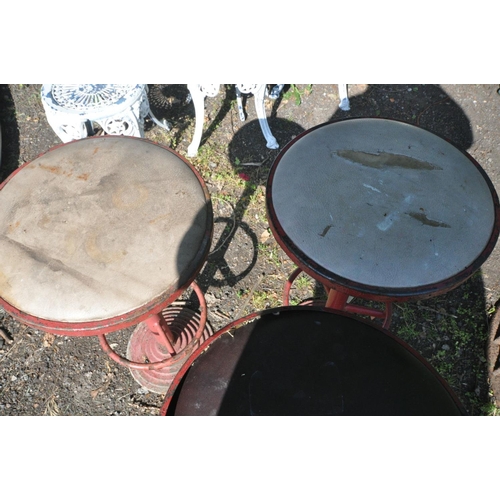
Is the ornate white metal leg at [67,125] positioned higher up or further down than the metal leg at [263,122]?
higher up

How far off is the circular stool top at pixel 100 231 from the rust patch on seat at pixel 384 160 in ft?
2.30

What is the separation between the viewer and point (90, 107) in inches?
122

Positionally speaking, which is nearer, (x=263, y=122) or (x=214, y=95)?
(x=214, y=95)

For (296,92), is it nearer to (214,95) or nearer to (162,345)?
(214,95)

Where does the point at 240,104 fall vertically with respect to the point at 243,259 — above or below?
above

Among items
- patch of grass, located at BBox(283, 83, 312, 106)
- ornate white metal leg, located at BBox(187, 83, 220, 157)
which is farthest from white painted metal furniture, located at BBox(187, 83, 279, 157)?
patch of grass, located at BBox(283, 83, 312, 106)

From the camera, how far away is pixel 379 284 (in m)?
1.61

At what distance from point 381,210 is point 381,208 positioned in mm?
11

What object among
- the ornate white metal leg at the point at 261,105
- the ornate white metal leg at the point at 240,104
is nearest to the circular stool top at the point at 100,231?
the ornate white metal leg at the point at 261,105

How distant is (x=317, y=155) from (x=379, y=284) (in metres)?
0.70

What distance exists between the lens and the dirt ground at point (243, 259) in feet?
9.44

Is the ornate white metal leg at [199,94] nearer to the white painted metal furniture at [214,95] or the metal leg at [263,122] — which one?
the white painted metal furniture at [214,95]

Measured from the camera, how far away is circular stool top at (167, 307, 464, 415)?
1.38m

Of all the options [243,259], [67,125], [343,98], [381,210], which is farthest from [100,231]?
[343,98]
